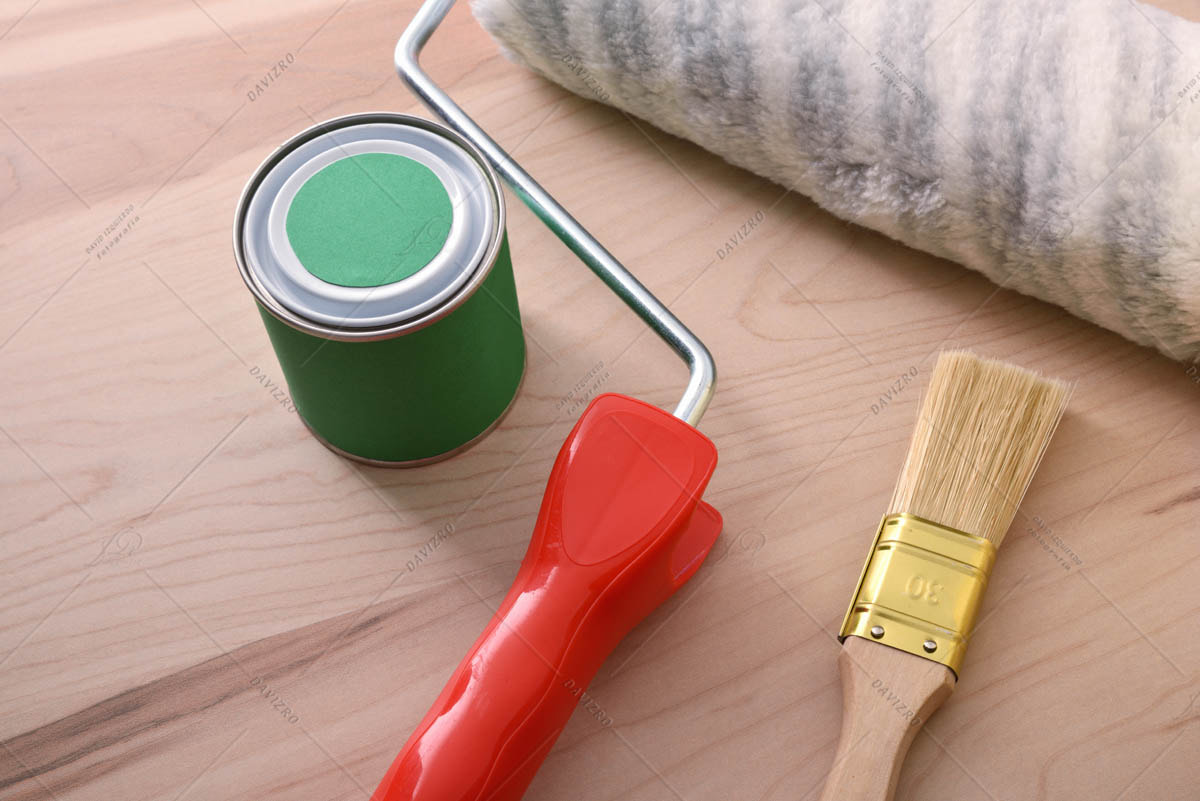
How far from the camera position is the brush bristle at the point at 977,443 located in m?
0.38

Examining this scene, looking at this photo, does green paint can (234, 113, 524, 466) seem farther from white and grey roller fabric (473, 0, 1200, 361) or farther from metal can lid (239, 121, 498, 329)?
white and grey roller fabric (473, 0, 1200, 361)

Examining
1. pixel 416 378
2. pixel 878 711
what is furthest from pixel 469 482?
pixel 878 711

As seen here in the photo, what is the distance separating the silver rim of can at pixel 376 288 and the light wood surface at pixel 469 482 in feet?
0.32

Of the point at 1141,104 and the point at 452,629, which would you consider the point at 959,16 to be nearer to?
the point at 1141,104

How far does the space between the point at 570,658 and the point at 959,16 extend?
11.5 inches

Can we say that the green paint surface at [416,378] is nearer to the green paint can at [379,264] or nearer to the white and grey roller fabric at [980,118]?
the green paint can at [379,264]

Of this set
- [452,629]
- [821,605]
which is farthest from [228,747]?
Result: [821,605]

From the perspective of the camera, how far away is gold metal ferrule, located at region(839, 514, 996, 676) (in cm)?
37

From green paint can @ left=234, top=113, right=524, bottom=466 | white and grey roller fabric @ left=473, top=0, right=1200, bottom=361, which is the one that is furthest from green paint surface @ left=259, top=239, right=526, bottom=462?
white and grey roller fabric @ left=473, top=0, right=1200, bottom=361

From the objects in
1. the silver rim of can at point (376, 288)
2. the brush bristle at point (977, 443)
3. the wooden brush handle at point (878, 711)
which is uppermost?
the silver rim of can at point (376, 288)

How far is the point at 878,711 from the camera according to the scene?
359 mm

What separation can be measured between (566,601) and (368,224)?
0.14m

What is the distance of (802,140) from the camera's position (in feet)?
1.42

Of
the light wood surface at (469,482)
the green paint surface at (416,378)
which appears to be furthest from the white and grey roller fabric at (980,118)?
the green paint surface at (416,378)
